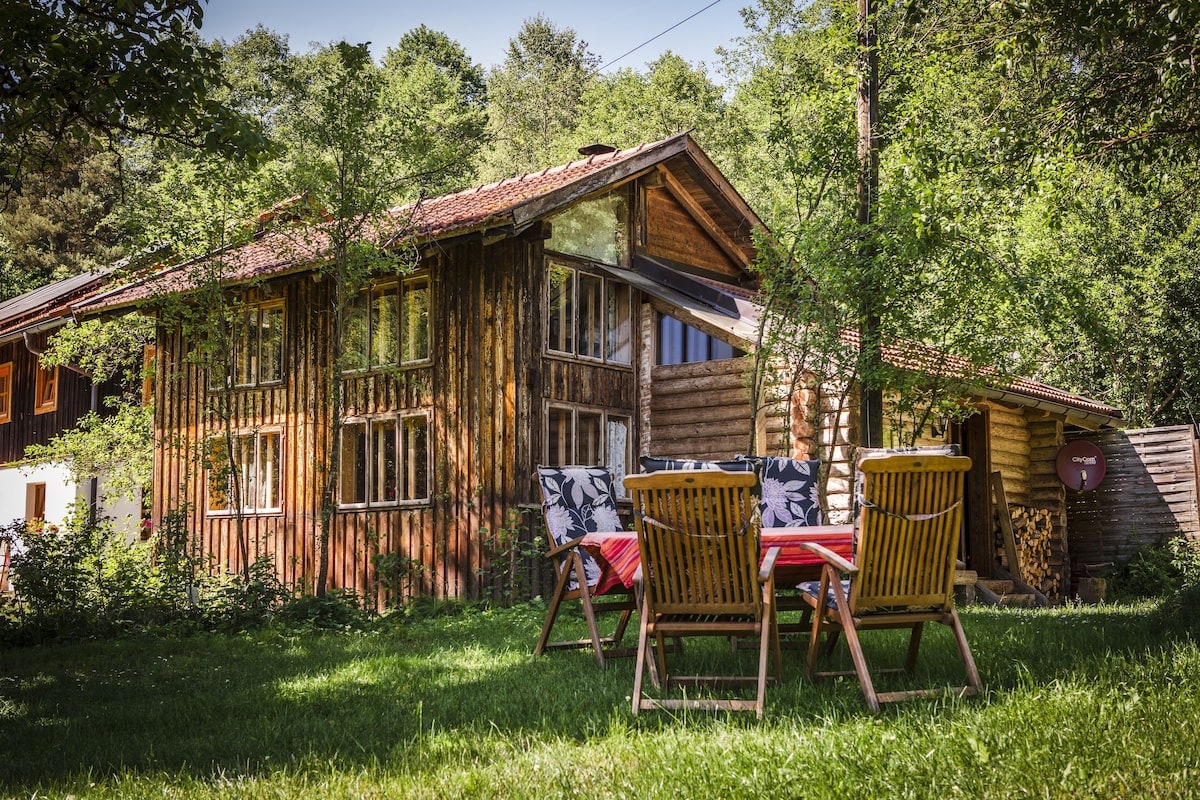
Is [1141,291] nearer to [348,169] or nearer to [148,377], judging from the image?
[348,169]

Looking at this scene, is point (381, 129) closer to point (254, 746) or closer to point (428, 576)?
point (428, 576)

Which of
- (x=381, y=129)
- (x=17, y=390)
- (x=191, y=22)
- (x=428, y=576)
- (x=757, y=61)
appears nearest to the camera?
(x=191, y=22)

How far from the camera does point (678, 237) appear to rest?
1609 cm

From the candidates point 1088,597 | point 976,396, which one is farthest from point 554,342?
point 1088,597

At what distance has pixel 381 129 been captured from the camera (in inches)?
472

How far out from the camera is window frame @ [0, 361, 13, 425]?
893 inches

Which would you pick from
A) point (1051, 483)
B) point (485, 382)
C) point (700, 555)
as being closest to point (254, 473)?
point (485, 382)

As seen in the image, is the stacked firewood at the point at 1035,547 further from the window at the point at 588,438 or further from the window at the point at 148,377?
the window at the point at 148,377

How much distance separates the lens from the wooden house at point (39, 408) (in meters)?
20.0

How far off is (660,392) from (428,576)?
3.51 m

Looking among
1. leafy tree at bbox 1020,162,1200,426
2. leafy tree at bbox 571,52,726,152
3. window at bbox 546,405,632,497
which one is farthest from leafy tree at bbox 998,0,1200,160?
leafy tree at bbox 571,52,726,152

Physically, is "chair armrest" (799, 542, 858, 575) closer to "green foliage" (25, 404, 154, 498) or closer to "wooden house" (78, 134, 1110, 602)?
"wooden house" (78, 134, 1110, 602)

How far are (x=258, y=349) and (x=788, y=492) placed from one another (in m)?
10.0

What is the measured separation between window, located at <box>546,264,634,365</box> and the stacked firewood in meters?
5.40
